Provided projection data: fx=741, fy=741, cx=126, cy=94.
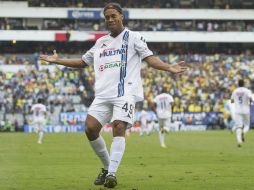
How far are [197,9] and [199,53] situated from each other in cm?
449

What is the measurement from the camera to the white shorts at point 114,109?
11.1 m

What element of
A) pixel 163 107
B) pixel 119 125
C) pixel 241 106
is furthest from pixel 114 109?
pixel 163 107

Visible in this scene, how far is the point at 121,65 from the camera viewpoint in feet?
36.9

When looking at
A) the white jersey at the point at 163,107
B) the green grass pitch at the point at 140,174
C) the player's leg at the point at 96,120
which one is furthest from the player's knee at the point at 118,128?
the white jersey at the point at 163,107

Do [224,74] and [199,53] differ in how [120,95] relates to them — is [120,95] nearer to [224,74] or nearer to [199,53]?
[224,74]

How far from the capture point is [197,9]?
247 ft

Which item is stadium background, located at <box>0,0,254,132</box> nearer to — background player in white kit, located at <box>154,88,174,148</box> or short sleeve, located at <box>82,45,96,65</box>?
background player in white kit, located at <box>154,88,174,148</box>

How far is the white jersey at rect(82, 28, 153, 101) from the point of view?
1123 centimetres

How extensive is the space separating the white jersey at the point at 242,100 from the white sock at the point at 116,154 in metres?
17.7

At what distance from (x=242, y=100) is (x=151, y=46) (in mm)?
47275

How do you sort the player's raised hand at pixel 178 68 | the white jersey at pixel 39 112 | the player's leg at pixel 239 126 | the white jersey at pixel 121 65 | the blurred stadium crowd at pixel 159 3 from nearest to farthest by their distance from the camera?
the player's raised hand at pixel 178 68 < the white jersey at pixel 121 65 < the player's leg at pixel 239 126 < the white jersey at pixel 39 112 < the blurred stadium crowd at pixel 159 3

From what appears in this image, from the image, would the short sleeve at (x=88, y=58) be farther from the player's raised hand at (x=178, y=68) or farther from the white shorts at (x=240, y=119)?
the white shorts at (x=240, y=119)

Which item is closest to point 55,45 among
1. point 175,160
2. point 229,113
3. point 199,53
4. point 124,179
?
point 199,53

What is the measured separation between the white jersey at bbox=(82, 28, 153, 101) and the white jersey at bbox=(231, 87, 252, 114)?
1738 centimetres
